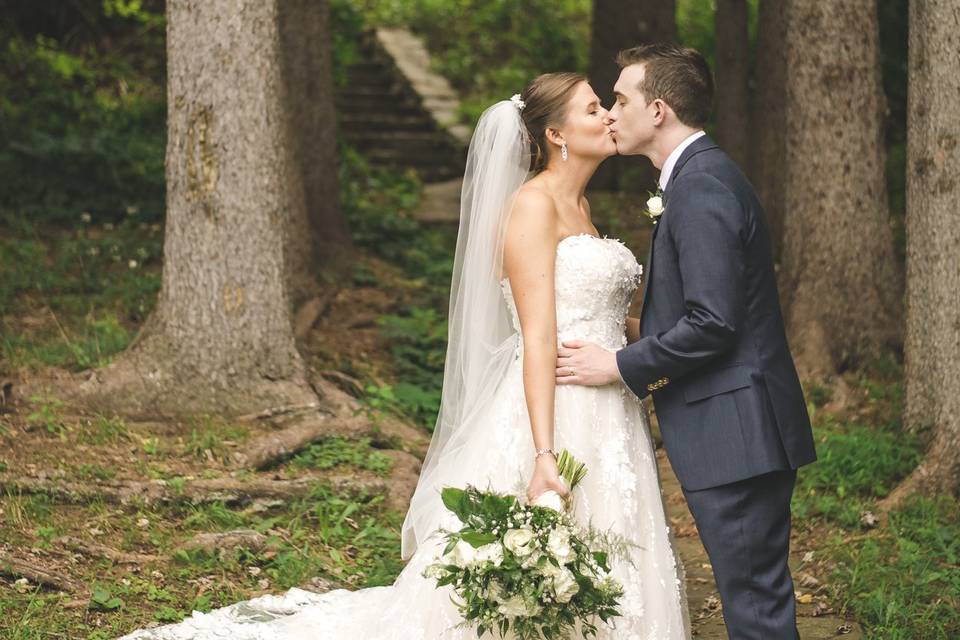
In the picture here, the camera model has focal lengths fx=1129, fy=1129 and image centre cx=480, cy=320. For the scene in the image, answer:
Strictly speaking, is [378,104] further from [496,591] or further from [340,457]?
[496,591]

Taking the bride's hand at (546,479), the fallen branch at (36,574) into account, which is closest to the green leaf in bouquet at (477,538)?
the bride's hand at (546,479)

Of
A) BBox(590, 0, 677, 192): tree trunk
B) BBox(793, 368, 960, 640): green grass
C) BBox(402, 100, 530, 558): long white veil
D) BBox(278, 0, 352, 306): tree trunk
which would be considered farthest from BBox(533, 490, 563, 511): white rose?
BBox(590, 0, 677, 192): tree trunk

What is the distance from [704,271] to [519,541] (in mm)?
1063

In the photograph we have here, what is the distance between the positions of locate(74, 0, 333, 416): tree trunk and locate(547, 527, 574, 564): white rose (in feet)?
11.7

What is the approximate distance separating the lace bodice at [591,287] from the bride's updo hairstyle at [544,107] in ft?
1.40

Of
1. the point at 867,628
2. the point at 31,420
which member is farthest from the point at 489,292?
the point at 31,420

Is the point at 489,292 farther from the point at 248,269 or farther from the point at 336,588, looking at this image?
the point at 248,269

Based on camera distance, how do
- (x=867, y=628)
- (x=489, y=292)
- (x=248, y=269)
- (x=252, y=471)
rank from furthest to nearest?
(x=248, y=269) < (x=252, y=471) < (x=867, y=628) < (x=489, y=292)

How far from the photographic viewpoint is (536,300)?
4.18 metres

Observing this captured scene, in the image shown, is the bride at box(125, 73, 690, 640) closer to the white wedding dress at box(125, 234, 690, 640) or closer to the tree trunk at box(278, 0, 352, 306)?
the white wedding dress at box(125, 234, 690, 640)

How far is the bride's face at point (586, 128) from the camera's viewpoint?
173 inches

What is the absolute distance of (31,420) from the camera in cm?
655

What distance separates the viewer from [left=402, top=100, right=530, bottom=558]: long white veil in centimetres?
451

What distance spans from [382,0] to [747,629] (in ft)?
57.6
